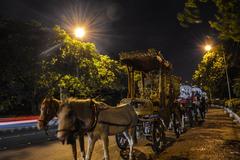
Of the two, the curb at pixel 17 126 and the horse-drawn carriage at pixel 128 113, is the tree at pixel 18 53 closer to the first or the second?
the curb at pixel 17 126

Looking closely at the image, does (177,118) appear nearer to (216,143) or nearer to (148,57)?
(216,143)

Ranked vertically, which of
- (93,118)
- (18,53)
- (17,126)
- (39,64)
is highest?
(18,53)

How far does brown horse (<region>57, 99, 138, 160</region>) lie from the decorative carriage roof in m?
3.70

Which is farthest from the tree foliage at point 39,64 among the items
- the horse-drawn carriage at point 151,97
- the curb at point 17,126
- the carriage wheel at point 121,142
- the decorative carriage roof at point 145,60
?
the carriage wheel at point 121,142

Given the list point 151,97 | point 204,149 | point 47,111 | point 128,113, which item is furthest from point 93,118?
point 151,97

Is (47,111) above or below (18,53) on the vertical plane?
below

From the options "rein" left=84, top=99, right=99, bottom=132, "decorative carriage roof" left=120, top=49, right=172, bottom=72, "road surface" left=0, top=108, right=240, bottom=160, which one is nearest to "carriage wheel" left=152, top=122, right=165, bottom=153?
"road surface" left=0, top=108, right=240, bottom=160

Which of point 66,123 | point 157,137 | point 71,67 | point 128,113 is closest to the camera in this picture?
point 66,123

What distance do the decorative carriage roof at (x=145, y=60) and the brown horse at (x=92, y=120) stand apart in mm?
3697

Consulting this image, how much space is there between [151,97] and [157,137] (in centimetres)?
324

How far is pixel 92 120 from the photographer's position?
26.5 ft

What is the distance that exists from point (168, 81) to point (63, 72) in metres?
18.9

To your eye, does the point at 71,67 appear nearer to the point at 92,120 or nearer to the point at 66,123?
the point at 92,120

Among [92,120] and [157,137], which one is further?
[157,137]
